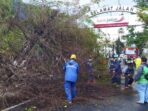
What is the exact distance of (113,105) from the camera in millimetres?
→ 12703

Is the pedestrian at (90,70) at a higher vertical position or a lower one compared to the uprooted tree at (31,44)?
lower

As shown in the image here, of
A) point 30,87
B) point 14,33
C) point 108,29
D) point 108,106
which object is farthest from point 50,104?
point 108,29

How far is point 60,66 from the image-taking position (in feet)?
47.2

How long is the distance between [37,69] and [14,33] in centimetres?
150

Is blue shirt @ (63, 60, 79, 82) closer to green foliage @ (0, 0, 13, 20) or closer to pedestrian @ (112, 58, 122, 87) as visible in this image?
green foliage @ (0, 0, 13, 20)

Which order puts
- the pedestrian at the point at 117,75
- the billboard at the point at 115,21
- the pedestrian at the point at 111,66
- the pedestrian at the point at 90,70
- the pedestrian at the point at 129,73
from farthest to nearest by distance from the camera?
the billboard at the point at 115,21
the pedestrian at the point at 111,66
the pedestrian at the point at 117,75
the pedestrian at the point at 129,73
the pedestrian at the point at 90,70

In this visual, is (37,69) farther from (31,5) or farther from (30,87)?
(31,5)

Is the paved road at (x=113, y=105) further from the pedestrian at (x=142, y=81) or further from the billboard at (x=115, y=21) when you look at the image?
the billboard at (x=115, y=21)

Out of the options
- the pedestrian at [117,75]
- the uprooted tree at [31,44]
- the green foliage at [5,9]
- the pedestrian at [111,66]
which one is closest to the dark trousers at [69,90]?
the uprooted tree at [31,44]

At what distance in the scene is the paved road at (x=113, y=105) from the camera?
469 inches

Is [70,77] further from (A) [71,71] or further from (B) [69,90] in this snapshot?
(B) [69,90]

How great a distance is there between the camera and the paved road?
39.1 feet

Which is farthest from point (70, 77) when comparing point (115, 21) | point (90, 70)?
point (115, 21)

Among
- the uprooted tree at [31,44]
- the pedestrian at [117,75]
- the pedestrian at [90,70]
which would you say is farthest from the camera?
the pedestrian at [117,75]
